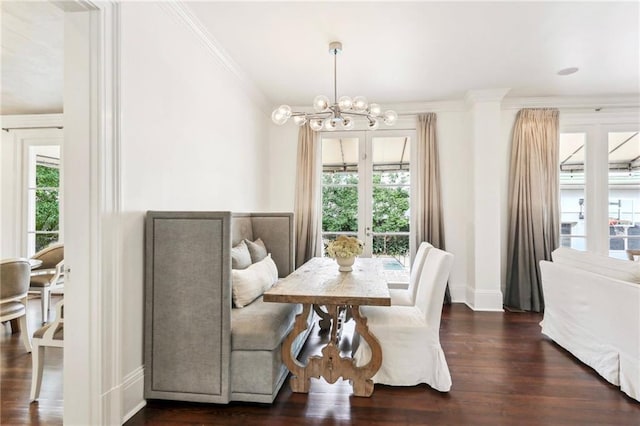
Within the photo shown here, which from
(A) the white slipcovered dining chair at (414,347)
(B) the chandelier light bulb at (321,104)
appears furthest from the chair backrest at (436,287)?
(B) the chandelier light bulb at (321,104)

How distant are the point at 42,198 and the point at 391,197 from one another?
537 centimetres

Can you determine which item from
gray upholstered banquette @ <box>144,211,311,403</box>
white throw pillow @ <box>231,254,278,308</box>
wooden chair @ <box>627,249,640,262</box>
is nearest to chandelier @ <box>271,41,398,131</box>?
gray upholstered banquette @ <box>144,211,311,403</box>

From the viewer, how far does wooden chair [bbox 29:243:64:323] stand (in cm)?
384

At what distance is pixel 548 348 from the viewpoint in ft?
10.4

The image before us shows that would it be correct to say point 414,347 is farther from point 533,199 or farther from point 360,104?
point 533,199

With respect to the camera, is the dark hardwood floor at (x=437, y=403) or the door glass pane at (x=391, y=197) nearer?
the dark hardwood floor at (x=437, y=403)

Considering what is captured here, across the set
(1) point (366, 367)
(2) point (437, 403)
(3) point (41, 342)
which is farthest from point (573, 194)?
(3) point (41, 342)

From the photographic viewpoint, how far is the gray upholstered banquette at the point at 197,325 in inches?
85.8

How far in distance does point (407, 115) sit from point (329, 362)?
3.80m

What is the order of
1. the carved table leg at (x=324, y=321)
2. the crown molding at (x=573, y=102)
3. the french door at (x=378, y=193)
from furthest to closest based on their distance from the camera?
the french door at (x=378, y=193) → the crown molding at (x=573, y=102) → the carved table leg at (x=324, y=321)

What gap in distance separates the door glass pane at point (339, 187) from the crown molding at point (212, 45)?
127 centimetres

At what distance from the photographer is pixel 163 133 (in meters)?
2.45

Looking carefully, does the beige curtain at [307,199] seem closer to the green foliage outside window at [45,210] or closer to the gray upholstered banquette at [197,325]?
the gray upholstered banquette at [197,325]

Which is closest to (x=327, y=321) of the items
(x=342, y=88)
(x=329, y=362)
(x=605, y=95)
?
(x=329, y=362)
